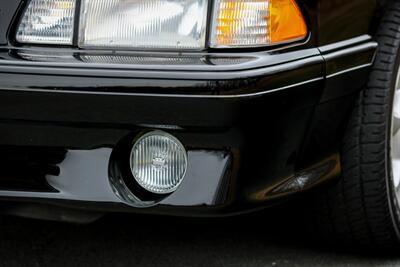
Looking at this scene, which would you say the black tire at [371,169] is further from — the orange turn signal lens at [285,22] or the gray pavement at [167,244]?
the orange turn signal lens at [285,22]

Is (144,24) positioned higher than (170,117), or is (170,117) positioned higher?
(144,24)

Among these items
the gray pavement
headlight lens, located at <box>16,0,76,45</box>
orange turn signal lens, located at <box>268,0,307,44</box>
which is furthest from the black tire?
headlight lens, located at <box>16,0,76,45</box>

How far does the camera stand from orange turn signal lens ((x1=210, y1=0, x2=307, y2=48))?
224 cm

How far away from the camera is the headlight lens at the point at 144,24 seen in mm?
2270

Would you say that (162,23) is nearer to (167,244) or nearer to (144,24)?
(144,24)

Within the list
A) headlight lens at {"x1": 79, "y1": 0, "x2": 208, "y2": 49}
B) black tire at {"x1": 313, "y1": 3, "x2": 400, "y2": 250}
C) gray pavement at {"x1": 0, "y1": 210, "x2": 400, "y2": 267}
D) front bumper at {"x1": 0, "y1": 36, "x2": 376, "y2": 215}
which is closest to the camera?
front bumper at {"x1": 0, "y1": 36, "x2": 376, "y2": 215}

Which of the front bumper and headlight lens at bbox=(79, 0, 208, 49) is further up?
headlight lens at bbox=(79, 0, 208, 49)

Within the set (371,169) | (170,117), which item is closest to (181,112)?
(170,117)

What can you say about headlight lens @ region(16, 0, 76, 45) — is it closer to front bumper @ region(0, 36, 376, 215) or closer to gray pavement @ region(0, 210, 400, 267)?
front bumper @ region(0, 36, 376, 215)

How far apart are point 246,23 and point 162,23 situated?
21cm

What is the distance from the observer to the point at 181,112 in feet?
7.13

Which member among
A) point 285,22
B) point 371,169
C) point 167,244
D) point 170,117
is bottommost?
point 167,244

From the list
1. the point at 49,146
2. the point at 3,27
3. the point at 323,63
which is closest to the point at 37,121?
the point at 49,146

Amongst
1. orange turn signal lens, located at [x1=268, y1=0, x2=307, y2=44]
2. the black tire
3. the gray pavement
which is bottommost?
the gray pavement
